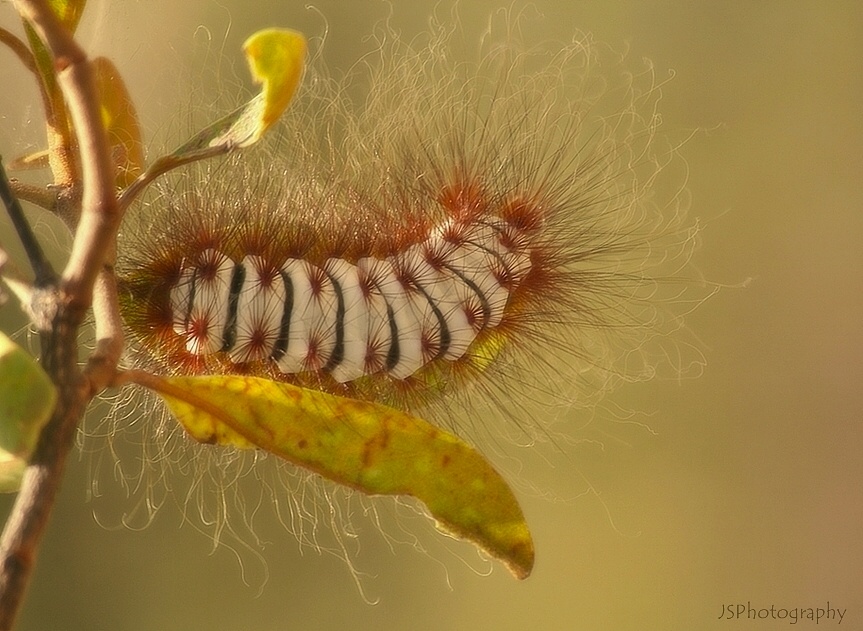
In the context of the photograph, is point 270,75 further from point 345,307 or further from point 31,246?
point 345,307

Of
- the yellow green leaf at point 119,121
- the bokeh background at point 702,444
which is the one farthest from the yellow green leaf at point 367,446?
the bokeh background at point 702,444

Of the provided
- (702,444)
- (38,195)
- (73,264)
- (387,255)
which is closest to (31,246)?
(73,264)

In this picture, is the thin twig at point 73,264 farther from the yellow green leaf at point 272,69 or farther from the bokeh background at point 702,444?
the bokeh background at point 702,444

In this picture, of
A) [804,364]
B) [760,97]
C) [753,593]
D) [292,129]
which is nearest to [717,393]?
[804,364]

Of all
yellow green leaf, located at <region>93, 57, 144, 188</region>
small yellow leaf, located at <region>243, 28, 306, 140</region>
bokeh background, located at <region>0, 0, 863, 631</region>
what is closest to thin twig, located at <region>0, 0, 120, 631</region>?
small yellow leaf, located at <region>243, 28, 306, 140</region>

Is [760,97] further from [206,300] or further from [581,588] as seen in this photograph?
[206,300]

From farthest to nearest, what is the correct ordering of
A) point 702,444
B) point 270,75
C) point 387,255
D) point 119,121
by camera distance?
point 702,444 → point 387,255 → point 119,121 → point 270,75

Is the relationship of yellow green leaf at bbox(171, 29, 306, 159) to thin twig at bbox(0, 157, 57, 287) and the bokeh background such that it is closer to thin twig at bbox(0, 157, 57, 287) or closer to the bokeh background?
thin twig at bbox(0, 157, 57, 287)
